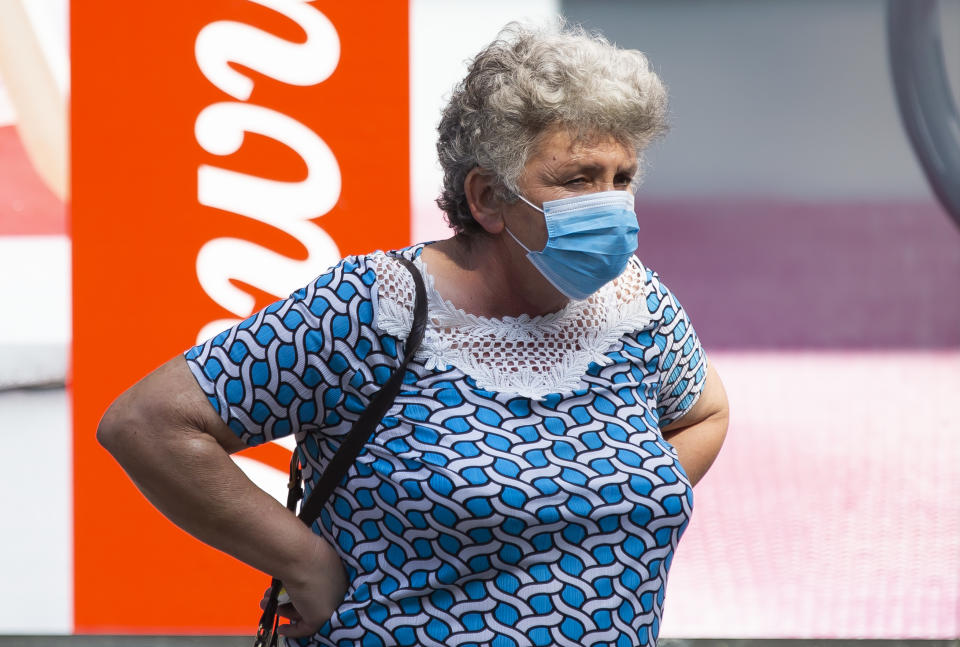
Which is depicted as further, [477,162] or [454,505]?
[477,162]

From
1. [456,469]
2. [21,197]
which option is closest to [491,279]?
[456,469]

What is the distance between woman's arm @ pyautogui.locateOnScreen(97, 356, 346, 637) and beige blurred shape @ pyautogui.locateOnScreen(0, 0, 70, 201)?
2.08 m

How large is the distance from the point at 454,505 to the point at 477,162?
57 centimetres

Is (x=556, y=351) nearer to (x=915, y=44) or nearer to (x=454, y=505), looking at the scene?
(x=454, y=505)

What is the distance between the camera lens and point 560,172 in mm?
1605

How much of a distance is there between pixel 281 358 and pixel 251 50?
2.08m

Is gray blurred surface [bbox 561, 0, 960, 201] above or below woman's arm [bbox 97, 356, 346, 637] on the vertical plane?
above

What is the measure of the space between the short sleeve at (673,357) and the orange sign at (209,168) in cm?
168

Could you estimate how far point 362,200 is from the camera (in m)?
3.41

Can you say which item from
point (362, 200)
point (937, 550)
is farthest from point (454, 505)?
point (937, 550)

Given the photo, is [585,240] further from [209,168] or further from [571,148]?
[209,168]

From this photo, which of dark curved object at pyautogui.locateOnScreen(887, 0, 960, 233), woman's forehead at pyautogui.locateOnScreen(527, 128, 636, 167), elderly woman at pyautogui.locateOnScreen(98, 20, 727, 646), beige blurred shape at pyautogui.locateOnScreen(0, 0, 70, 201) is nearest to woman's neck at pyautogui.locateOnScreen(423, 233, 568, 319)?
elderly woman at pyautogui.locateOnScreen(98, 20, 727, 646)

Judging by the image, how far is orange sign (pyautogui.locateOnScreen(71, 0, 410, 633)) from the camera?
3.33m

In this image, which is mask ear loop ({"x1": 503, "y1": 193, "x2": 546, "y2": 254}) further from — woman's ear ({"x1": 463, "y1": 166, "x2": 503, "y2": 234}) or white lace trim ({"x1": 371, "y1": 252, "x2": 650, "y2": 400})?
white lace trim ({"x1": 371, "y1": 252, "x2": 650, "y2": 400})
